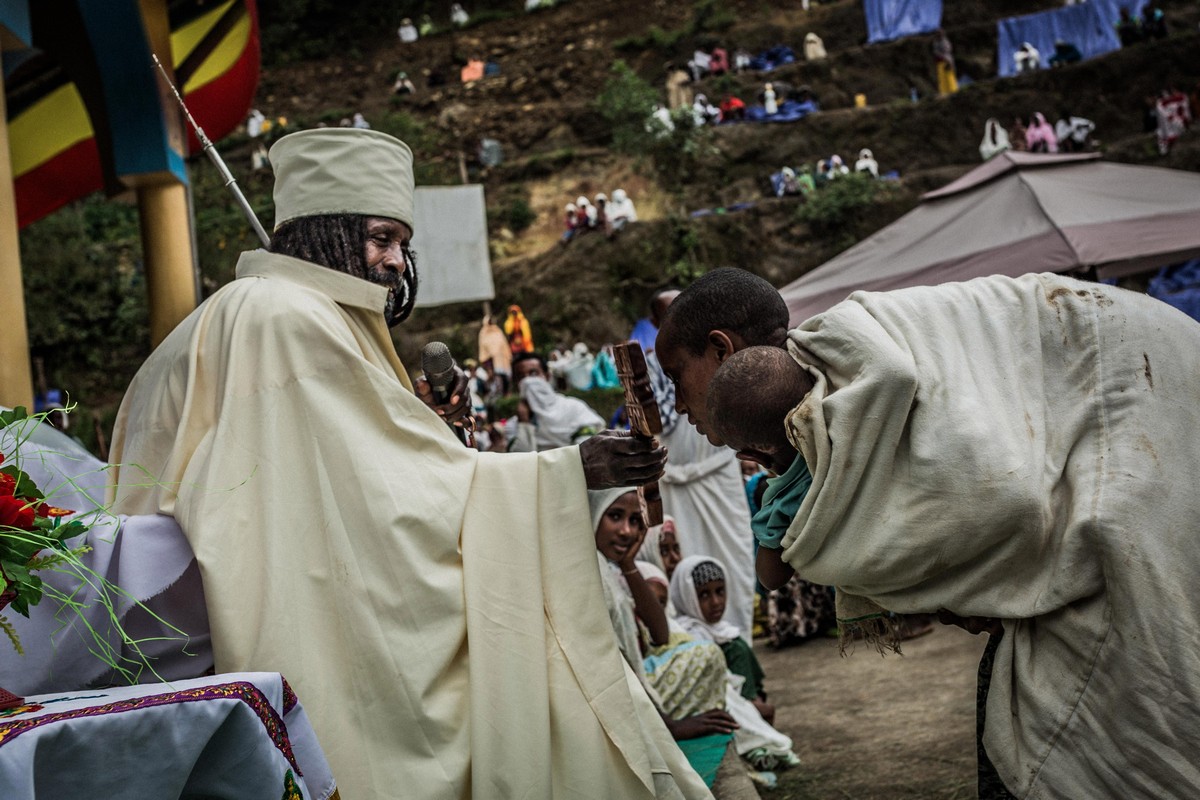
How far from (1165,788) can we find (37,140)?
7.29 m

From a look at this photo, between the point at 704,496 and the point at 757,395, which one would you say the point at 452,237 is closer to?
the point at 704,496

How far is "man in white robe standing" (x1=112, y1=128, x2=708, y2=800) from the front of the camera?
247cm

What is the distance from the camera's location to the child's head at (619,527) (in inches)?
161

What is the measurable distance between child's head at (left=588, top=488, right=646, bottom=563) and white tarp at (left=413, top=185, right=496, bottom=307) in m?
10.0

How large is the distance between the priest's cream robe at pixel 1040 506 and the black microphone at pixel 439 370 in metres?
1.72

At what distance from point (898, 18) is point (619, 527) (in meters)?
26.4

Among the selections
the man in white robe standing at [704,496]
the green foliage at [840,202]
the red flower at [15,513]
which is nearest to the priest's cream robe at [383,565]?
the red flower at [15,513]

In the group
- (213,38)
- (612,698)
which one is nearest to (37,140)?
(213,38)

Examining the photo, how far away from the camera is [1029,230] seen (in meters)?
6.71

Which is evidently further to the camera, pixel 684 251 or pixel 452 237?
pixel 684 251

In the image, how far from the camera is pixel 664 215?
965 inches

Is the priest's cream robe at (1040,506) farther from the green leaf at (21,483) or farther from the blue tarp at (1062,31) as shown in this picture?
the blue tarp at (1062,31)

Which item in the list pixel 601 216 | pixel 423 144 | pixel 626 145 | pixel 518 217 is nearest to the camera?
pixel 601 216

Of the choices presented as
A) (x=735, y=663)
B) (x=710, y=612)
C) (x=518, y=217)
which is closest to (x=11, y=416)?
(x=735, y=663)
